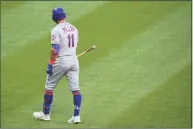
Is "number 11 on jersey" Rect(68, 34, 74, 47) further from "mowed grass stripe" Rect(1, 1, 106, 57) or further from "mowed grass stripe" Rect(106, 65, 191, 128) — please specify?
"mowed grass stripe" Rect(1, 1, 106, 57)

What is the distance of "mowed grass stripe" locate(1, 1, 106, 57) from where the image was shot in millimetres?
12969

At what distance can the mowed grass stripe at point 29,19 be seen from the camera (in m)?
13.0

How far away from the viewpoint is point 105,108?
33.3ft

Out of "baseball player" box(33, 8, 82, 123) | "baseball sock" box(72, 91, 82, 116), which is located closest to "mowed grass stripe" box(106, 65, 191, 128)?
"baseball sock" box(72, 91, 82, 116)

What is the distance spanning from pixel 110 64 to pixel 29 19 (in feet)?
9.80

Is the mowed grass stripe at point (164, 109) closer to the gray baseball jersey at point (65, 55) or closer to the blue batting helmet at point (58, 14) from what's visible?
the gray baseball jersey at point (65, 55)

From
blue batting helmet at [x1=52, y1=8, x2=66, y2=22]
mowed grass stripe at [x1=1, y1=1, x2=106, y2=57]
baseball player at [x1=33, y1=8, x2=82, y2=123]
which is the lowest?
baseball player at [x1=33, y1=8, x2=82, y2=123]

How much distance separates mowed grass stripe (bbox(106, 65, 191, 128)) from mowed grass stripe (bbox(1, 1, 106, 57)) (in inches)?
142

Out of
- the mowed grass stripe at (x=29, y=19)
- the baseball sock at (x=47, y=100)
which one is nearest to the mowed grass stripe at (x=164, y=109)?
the baseball sock at (x=47, y=100)

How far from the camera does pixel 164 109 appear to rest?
10141 millimetres

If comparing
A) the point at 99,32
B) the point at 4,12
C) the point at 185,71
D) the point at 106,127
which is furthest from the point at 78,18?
the point at 106,127

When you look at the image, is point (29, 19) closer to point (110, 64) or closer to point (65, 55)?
point (110, 64)

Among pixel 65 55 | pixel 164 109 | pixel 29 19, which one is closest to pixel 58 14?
pixel 65 55

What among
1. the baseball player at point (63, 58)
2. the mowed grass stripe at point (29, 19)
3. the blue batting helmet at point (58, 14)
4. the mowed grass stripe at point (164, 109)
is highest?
the mowed grass stripe at point (29, 19)
